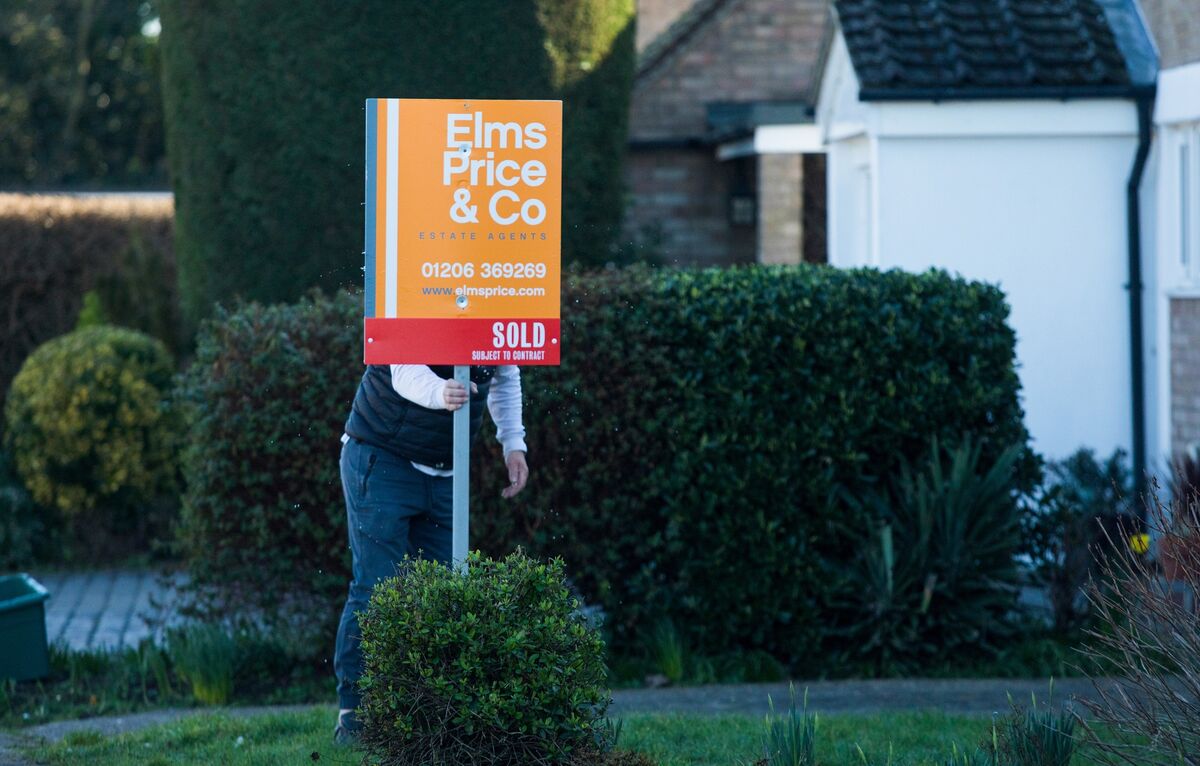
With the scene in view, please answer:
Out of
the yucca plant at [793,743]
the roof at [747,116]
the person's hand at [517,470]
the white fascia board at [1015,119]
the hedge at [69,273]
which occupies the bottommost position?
the yucca plant at [793,743]

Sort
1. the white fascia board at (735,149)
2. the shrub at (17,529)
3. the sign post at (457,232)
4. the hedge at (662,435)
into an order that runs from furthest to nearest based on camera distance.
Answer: the white fascia board at (735,149), the shrub at (17,529), the hedge at (662,435), the sign post at (457,232)

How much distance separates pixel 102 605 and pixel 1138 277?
6886mm

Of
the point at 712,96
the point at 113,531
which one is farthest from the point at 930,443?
the point at 712,96

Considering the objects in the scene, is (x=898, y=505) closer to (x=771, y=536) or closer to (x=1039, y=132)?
(x=771, y=536)

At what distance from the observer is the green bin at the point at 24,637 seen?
6.66 metres

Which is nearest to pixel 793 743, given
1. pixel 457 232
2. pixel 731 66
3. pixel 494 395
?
pixel 494 395

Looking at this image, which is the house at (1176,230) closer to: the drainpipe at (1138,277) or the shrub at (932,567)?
the drainpipe at (1138,277)

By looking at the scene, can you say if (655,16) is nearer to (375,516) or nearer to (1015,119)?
(1015,119)

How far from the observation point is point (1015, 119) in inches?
365

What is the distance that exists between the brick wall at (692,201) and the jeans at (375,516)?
924cm

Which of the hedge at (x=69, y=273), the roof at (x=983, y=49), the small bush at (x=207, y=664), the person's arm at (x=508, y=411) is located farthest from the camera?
the hedge at (x=69, y=273)

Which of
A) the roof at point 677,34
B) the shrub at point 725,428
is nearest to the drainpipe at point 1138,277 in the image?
the shrub at point 725,428

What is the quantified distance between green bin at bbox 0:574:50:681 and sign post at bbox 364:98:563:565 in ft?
10.3

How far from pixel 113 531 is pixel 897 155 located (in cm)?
618
